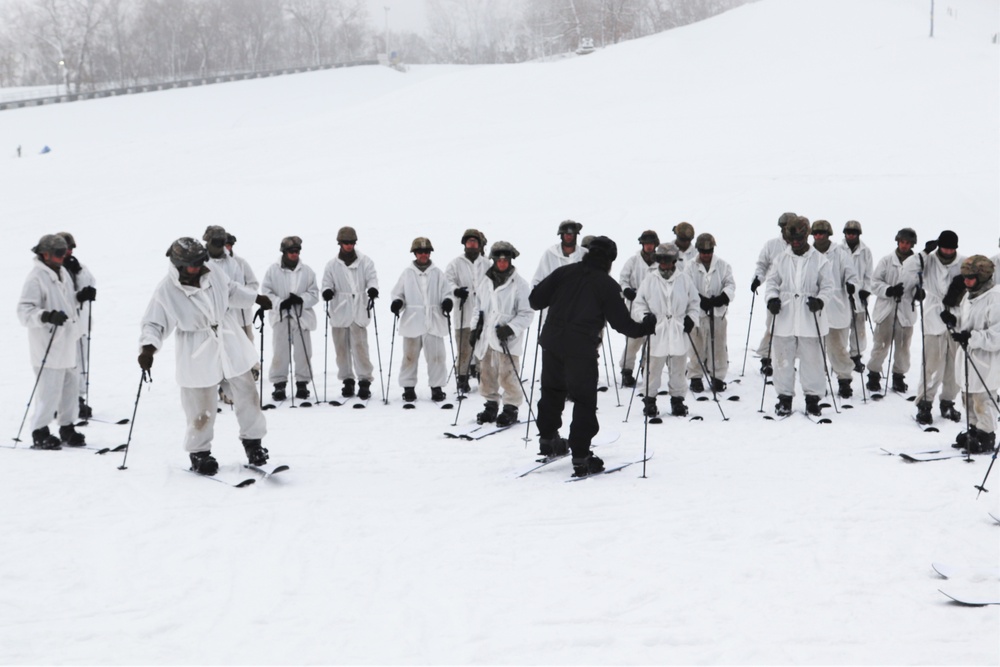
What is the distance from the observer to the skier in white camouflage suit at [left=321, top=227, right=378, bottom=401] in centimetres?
1024

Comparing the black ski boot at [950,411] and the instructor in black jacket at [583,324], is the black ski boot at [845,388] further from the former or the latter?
the instructor in black jacket at [583,324]

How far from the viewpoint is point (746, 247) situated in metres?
17.1

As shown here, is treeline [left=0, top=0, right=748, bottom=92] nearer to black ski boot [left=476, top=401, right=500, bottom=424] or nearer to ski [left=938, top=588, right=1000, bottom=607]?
black ski boot [left=476, top=401, right=500, bottom=424]

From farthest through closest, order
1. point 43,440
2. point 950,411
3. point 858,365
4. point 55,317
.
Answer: point 858,365, point 950,411, point 43,440, point 55,317

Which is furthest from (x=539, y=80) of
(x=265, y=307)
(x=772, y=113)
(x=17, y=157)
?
(x=265, y=307)

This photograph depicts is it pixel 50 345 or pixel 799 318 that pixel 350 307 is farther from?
pixel 799 318

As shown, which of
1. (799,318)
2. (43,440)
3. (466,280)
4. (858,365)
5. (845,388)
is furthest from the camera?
(858,365)

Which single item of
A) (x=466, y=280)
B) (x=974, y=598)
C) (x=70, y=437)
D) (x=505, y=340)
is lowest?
→ (x=974, y=598)

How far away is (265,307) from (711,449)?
4381 mm

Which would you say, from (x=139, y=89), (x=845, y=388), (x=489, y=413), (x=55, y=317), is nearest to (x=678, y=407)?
(x=489, y=413)

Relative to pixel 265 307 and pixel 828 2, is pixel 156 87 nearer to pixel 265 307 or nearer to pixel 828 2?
pixel 828 2

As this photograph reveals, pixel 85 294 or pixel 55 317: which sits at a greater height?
pixel 85 294

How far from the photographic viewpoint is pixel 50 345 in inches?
309

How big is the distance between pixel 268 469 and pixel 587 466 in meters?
2.51
